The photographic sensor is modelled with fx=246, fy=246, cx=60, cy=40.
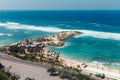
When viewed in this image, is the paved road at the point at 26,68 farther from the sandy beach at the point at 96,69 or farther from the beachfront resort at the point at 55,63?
the sandy beach at the point at 96,69

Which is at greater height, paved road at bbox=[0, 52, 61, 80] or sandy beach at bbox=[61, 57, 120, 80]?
paved road at bbox=[0, 52, 61, 80]

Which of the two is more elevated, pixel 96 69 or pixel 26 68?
pixel 26 68

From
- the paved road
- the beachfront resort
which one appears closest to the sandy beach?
the beachfront resort

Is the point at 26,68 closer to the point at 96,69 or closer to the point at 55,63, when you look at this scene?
the point at 55,63

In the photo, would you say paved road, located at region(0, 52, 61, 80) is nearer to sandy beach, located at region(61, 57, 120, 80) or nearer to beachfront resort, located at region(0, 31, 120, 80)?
beachfront resort, located at region(0, 31, 120, 80)

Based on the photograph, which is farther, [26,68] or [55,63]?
[55,63]

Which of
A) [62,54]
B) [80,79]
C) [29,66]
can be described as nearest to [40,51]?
[62,54]

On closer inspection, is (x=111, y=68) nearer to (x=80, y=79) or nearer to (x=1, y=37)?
(x=80, y=79)

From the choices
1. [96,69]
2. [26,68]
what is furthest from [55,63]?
[96,69]

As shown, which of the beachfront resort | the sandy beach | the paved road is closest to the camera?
the beachfront resort
